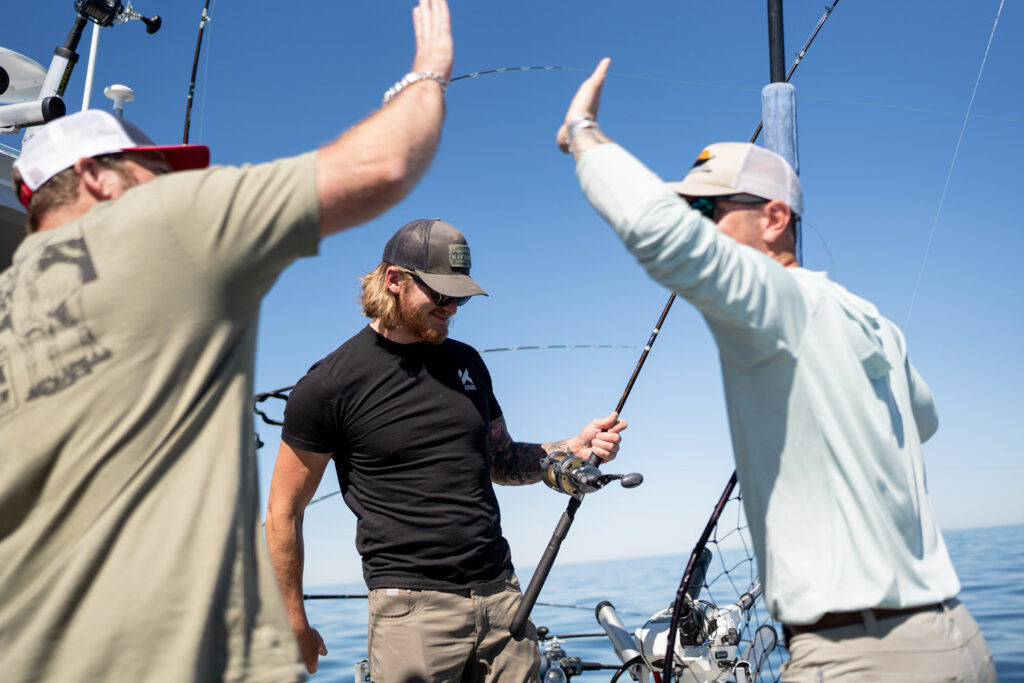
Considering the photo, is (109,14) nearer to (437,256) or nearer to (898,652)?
(437,256)

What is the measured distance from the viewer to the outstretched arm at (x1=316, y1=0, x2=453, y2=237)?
1.39 meters

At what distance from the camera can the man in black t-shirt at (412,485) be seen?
2.65m

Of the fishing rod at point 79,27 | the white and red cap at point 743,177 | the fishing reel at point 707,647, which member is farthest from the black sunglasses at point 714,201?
the fishing rod at point 79,27

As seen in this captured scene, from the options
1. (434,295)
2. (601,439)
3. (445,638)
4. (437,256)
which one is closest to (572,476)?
(601,439)

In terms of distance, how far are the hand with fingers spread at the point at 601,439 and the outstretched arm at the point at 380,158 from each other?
1737mm

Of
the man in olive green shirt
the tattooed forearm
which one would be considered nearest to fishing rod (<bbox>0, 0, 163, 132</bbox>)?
the tattooed forearm

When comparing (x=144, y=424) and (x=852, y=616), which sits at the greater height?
(x=144, y=424)

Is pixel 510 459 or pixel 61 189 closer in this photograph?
pixel 61 189

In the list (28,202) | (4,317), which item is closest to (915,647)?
(4,317)

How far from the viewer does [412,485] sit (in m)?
2.71

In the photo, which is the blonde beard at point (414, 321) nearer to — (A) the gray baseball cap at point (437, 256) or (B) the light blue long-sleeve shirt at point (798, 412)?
(A) the gray baseball cap at point (437, 256)

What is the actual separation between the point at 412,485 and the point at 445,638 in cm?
48

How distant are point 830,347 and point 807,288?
0.12 meters

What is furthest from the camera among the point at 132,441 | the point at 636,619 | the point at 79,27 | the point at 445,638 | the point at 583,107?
the point at 636,619
